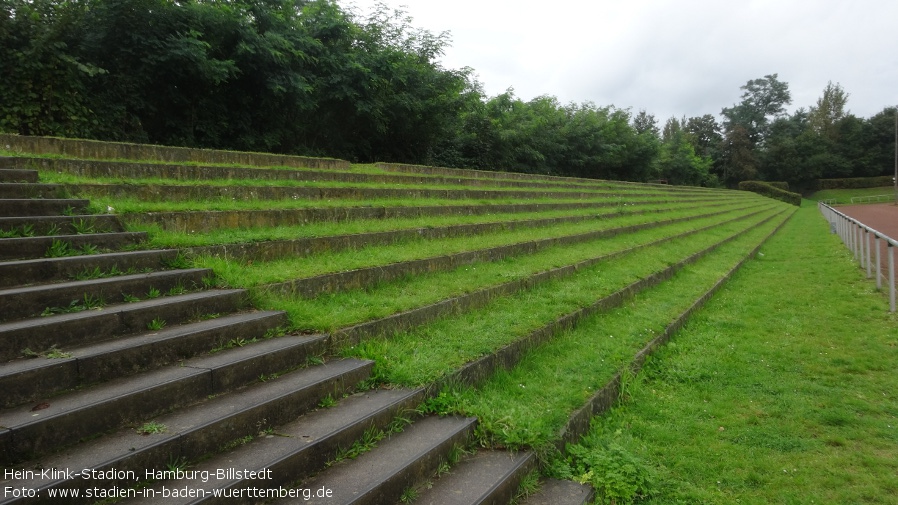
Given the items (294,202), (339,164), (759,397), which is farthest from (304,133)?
(759,397)

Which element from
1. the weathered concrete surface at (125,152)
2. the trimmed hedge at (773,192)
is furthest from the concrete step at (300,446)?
the trimmed hedge at (773,192)

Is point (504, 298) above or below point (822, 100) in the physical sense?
below

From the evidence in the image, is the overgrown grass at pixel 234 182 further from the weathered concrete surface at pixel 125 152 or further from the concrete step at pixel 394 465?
the concrete step at pixel 394 465

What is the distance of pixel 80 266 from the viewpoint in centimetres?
368

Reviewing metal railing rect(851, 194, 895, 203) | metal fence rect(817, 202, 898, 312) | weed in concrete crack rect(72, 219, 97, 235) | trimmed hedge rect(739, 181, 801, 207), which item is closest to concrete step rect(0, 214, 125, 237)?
weed in concrete crack rect(72, 219, 97, 235)

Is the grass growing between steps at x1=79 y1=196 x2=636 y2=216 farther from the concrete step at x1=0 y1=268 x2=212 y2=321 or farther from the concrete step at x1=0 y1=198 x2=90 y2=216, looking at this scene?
the concrete step at x1=0 y1=268 x2=212 y2=321

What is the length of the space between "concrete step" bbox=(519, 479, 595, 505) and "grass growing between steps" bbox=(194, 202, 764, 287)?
246cm

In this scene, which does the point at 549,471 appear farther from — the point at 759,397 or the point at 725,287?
the point at 725,287

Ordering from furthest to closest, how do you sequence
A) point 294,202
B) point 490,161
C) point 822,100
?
point 822,100 → point 490,161 → point 294,202

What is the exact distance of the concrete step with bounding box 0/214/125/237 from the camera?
3926 millimetres

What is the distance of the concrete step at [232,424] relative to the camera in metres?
2.15

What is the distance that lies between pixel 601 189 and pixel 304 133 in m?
9.96

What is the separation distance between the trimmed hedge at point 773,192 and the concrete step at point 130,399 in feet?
178

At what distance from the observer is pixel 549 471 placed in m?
3.12
